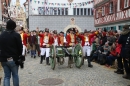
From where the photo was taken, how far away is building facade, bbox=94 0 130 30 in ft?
61.2

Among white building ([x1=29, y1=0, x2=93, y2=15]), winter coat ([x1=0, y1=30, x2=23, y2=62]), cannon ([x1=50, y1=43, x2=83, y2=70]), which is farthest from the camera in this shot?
white building ([x1=29, y1=0, x2=93, y2=15])

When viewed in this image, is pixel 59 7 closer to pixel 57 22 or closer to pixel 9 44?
pixel 57 22

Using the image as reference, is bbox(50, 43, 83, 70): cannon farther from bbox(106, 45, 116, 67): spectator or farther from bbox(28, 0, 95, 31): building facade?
bbox(28, 0, 95, 31): building facade

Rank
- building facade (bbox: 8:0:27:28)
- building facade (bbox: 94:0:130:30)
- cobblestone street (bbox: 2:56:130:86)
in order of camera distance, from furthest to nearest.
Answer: building facade (bbox: 8:0:27:28) < building facade (bbox: 94:0:130:30) < cobblestone street (bbox: 2:56:130:86)

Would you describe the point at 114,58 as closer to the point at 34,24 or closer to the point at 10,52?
the point at 10,52

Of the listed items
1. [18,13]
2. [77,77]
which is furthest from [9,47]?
[18,13]

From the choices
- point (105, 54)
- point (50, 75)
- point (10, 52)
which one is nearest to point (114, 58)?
point (105, 54)

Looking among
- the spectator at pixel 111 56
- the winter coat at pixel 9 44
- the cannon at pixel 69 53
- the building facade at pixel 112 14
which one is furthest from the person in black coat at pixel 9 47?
the building facade at pixel 112 14

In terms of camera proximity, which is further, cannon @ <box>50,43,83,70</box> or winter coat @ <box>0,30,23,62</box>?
cannon @ <box>50,43,83,70</box>

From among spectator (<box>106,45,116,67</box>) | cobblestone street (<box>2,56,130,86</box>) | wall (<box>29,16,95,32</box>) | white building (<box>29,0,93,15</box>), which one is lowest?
cobblestone street (<box>2,56,130,86</box>)

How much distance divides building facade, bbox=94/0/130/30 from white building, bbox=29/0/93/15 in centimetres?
333

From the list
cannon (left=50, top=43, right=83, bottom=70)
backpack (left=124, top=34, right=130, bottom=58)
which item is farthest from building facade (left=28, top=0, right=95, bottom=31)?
backpack (left=124, top=34, right=130, bottom=58)

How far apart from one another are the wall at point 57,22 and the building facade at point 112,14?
266 centimetres

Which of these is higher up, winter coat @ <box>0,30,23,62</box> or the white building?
Answer: the white building
